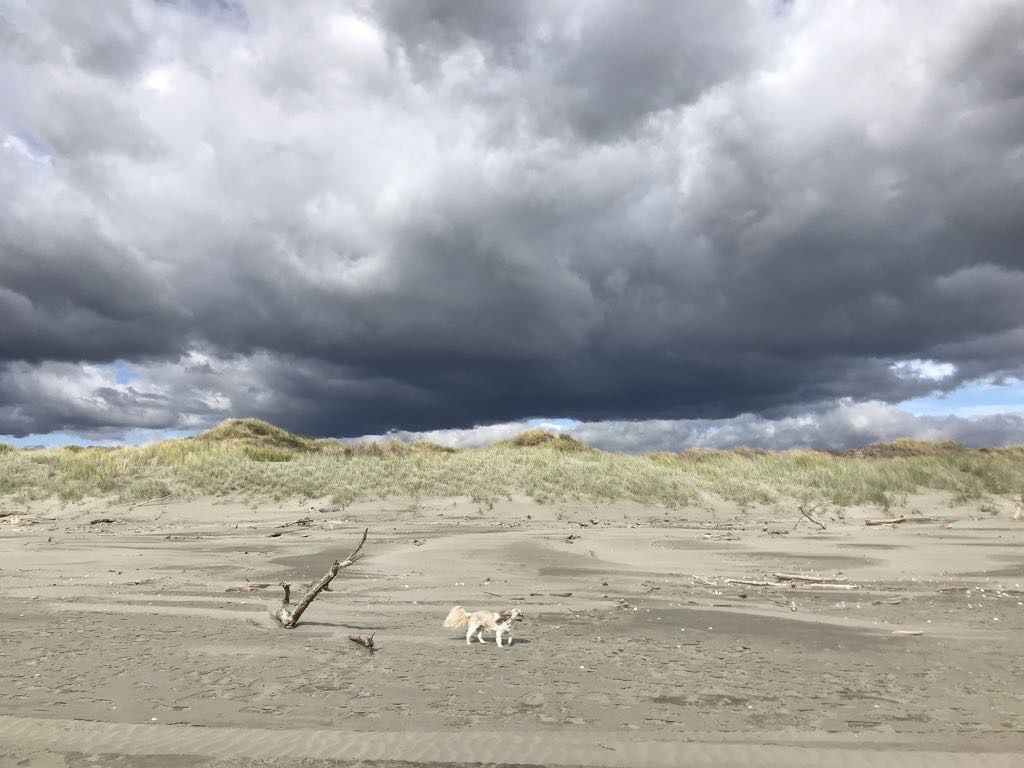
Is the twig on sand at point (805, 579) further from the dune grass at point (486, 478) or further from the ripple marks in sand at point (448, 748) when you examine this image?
the dune grass at point (486, 478)

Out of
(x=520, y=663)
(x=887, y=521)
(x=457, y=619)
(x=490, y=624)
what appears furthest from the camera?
(x=887, y=521)

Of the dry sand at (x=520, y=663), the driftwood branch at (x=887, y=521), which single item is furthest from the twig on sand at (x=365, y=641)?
the driftwood branch at (x=887, y=521)

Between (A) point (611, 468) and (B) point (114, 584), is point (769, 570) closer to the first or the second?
(B) point (114, 584)

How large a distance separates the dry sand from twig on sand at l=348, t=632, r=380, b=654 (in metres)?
0.14

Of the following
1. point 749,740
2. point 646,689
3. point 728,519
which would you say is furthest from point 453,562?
point 728,519

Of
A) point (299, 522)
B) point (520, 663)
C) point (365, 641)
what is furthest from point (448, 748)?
point (299, 522)

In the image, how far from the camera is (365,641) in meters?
6.90

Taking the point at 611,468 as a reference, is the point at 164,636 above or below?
below

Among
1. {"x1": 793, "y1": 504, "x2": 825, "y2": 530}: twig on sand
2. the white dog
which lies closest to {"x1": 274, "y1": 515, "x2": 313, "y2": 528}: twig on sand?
the white dog

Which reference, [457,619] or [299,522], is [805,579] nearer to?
[457,619]

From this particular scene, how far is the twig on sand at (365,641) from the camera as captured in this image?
6.85 meters

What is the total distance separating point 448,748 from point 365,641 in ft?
8.13

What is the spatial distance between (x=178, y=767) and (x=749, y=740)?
388cm

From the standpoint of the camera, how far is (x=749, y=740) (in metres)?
4.83
